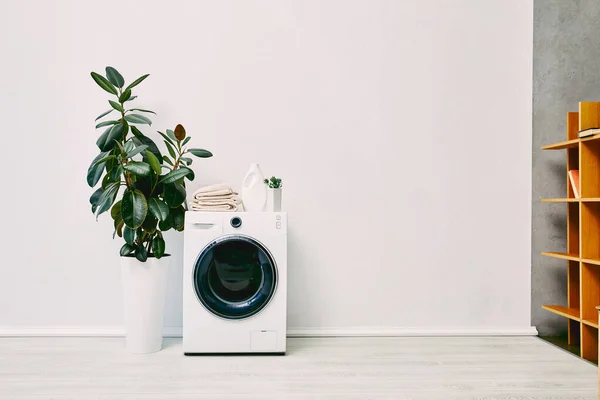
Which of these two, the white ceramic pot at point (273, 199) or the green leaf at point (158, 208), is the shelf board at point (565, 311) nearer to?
the white ceramic pot at point (273, 199)

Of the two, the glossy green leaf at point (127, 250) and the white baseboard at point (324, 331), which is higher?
the glossy green leaf at point (127, 250)

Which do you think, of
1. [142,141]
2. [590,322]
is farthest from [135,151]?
[590,322]

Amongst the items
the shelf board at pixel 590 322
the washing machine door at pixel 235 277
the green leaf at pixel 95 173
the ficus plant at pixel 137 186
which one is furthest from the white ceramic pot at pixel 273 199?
the shelf board at pixel 590 322

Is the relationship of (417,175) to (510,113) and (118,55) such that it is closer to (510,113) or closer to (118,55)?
(510,113)

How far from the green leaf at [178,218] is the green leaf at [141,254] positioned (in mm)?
205

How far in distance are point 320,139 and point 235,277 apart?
1.03 metres

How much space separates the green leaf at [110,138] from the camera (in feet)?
8.30

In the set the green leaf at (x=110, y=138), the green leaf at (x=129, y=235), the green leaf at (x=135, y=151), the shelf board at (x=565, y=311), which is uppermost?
the green leaf at (x=110, y=138)

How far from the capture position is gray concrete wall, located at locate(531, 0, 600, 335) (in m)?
2.92

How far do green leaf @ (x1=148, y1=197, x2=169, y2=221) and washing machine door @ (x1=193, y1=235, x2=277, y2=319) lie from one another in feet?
0.90

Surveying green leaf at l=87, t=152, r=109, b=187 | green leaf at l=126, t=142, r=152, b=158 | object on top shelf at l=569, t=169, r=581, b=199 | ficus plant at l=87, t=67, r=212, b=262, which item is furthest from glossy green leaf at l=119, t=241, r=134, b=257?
object on top shelf at l=569, t=169, r=581, b=199

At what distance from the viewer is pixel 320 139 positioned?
2996 mm

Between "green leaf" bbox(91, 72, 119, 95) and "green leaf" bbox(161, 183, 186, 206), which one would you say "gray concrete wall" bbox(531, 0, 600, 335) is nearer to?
"green leaf" bbox(161, 183, 186, 206)

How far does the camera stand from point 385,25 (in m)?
3.02
